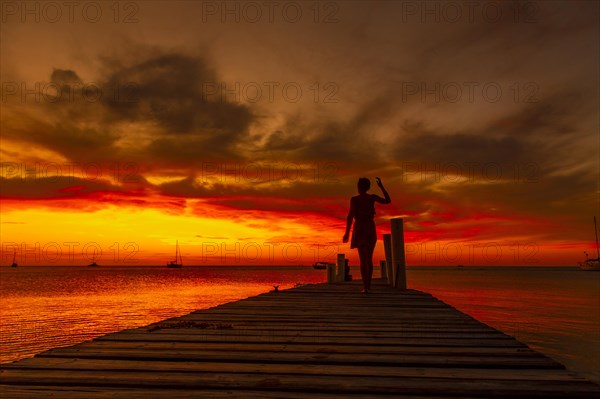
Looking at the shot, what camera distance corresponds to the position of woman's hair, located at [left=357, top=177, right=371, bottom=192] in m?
10.0

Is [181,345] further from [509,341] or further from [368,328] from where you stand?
[509,341]

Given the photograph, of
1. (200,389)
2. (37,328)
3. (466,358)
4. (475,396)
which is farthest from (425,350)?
(37,328)

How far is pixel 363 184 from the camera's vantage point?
10031 mm

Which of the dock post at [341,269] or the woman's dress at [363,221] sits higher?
the woman's dress at [363,221]

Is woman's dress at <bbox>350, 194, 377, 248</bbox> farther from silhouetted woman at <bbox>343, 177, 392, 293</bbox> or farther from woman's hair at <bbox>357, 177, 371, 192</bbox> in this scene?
woman's hair at <bbox>357, 177, 371, 192</bbox>

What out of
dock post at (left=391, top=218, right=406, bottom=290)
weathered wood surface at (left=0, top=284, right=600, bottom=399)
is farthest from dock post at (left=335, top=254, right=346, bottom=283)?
weathered wood surface at (left=0, top=284, right=600, bottom=399)

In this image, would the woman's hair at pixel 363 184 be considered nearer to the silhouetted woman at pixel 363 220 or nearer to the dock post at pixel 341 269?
the silhouetted woman at pixel 363 220

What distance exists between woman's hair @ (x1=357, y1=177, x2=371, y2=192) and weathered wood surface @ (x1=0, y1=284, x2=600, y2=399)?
14.5 ft

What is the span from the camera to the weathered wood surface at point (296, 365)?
295 centimetres

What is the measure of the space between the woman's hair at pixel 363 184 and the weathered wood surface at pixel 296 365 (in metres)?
4.43

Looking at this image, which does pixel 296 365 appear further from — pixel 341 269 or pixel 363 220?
pixel 341 269

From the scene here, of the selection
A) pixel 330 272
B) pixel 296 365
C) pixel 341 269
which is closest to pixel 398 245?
pixel 296 365

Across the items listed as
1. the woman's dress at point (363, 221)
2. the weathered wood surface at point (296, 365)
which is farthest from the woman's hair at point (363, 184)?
the weathered wood surface at point (296, 365)

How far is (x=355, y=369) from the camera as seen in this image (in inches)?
139
